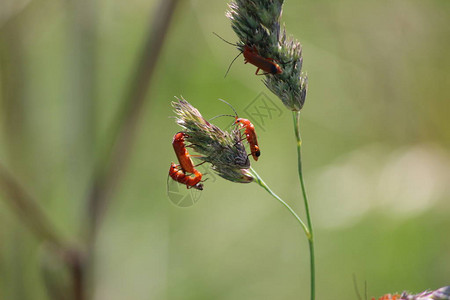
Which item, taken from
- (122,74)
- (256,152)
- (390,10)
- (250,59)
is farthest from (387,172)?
(122,74)

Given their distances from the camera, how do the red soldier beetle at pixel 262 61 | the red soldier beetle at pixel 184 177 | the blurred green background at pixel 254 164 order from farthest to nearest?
the blurred green background at pixel 254 164, the red soldier beetle at pixel 184 177, the red soldier beetle at pixel 262 61

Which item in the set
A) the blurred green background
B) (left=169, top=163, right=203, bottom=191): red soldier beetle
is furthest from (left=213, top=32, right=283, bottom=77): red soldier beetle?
the blurred green background

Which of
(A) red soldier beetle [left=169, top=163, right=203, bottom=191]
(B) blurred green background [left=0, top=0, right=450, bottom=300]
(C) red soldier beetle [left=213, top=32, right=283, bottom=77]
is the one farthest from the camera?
(B) blurred green background [left=0, top=0, right=450, bottom=300]

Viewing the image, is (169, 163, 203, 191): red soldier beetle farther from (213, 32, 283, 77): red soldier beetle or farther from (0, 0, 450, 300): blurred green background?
(0, 0, 450, 300): blurred green background

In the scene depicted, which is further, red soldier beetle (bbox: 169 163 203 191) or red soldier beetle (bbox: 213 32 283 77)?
red soldier beetle (bbox: 169 163 203 191)

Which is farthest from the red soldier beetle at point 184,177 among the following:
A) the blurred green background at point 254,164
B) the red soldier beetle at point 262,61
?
the blurred green background at point 254,164

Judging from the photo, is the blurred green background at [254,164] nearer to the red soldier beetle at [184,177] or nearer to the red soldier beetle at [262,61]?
the red soldier beetle at [184,177]

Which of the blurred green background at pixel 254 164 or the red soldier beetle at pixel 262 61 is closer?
the red soldier beetle at pixel 262 61

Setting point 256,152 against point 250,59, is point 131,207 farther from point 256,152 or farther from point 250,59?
point 250,59

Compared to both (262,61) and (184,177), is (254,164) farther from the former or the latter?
(262,61)

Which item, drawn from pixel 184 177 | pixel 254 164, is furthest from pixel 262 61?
pixel 254 164
